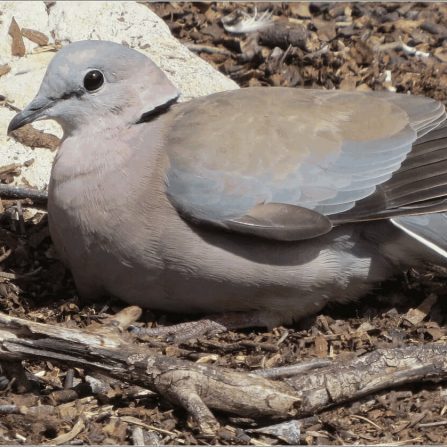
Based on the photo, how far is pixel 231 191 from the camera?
6078 mm

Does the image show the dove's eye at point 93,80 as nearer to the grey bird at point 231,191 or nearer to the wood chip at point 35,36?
the grey bird at point 231,191

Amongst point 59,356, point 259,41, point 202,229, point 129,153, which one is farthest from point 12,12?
point 59,356

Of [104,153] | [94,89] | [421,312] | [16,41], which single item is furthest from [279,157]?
[16,41]

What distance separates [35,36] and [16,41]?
173mm

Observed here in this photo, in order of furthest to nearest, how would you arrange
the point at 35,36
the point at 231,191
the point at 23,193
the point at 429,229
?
1. the point at 35,36
2. the point at 23,193
3. the point at 429,229
4. the point at 231,191

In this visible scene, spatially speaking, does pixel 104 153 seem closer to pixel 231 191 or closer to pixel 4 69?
pixel 231 191

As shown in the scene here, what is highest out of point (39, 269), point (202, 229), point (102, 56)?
point (102, 56)

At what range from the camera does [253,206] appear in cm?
609

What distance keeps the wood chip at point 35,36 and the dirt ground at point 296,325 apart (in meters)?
1.22

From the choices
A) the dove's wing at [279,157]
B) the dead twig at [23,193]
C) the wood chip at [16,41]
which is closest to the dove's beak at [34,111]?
the dove's wing at [279,157]

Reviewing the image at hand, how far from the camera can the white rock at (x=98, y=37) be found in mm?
8031

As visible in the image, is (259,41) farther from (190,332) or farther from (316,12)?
(190,332)

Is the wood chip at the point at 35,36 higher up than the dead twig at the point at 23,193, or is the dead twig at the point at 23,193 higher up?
the wood chip at the point at 35,36

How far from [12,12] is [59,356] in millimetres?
3694
